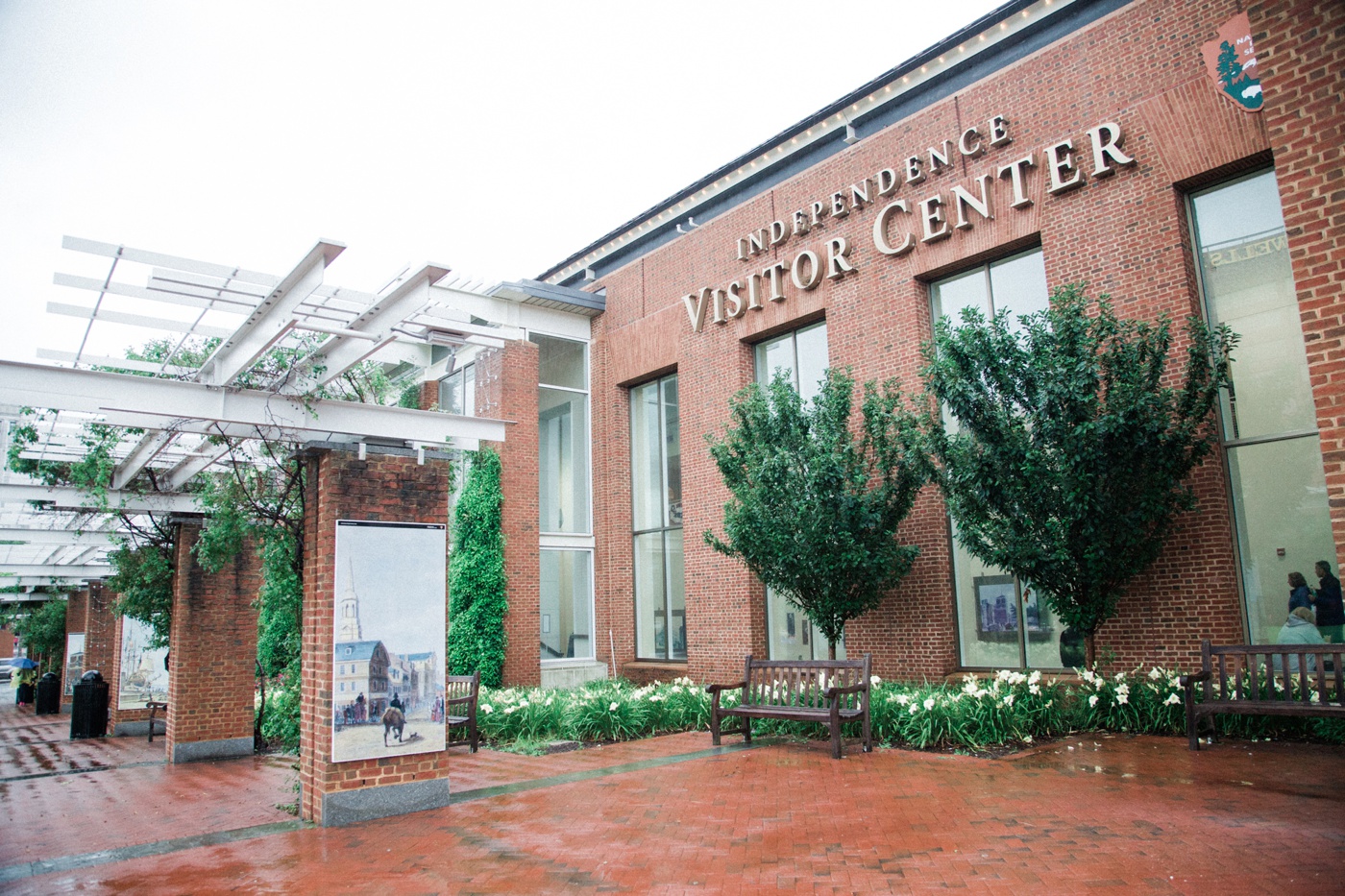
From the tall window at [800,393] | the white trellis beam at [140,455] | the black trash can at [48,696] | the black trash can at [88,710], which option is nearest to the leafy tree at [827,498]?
the tall window at [800,393]

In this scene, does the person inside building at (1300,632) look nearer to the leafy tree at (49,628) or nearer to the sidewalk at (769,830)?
the sidewalk at (769,830)

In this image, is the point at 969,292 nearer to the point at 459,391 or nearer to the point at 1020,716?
the point at 1020,716

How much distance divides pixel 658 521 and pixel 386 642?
10.3 m

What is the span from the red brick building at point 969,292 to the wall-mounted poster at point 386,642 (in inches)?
242

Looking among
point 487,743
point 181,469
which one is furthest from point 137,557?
point 487,743

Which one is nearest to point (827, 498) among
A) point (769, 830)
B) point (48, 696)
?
point (769, 830)

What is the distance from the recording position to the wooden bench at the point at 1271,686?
24.0ft

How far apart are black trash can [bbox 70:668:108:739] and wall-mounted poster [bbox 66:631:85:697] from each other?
8985 mm

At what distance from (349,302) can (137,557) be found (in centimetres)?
776

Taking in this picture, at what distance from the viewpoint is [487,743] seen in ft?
36.8

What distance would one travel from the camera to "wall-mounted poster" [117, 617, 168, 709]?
595 inches

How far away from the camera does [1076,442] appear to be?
→ 892 cm

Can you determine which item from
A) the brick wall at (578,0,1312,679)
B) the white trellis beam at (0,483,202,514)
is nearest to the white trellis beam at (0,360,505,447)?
the white trellis beam at (0,483,202,514)

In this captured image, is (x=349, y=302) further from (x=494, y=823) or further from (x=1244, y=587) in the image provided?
(x=1244, y=587)
